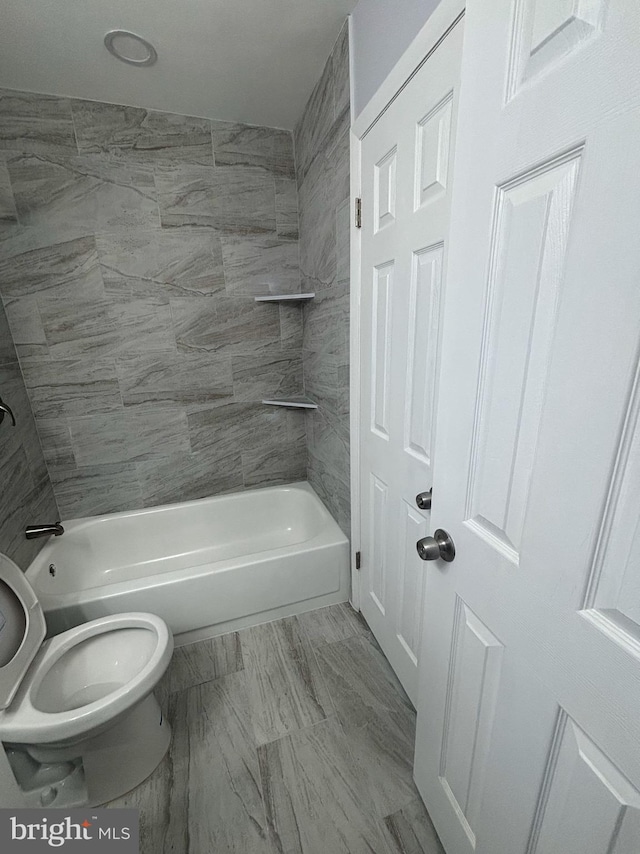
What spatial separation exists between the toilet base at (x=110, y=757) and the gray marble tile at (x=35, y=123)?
7.62 ft

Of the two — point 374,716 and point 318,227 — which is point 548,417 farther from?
point 318,227

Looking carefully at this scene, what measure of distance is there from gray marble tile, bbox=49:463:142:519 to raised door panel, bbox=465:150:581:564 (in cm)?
204

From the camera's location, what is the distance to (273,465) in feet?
7.77

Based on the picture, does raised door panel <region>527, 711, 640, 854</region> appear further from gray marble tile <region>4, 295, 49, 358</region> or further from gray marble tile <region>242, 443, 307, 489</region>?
gray marble tile <region>4, 295, 49, 358</region>

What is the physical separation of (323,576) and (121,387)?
1491 mm

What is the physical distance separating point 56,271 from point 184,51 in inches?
43.4

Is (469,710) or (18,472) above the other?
(18,472)

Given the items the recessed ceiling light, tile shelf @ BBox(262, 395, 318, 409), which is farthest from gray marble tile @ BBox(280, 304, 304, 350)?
the recessed ceiling light

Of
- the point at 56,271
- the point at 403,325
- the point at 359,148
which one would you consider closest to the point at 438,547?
the point at 403,325

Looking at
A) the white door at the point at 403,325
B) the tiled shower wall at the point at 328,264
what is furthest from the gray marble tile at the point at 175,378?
the white door at the point at 403,325

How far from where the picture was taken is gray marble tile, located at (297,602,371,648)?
163cm

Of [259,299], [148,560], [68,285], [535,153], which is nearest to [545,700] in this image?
[535,153]

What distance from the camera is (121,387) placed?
1967mm

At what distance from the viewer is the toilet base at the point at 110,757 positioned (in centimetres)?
104
